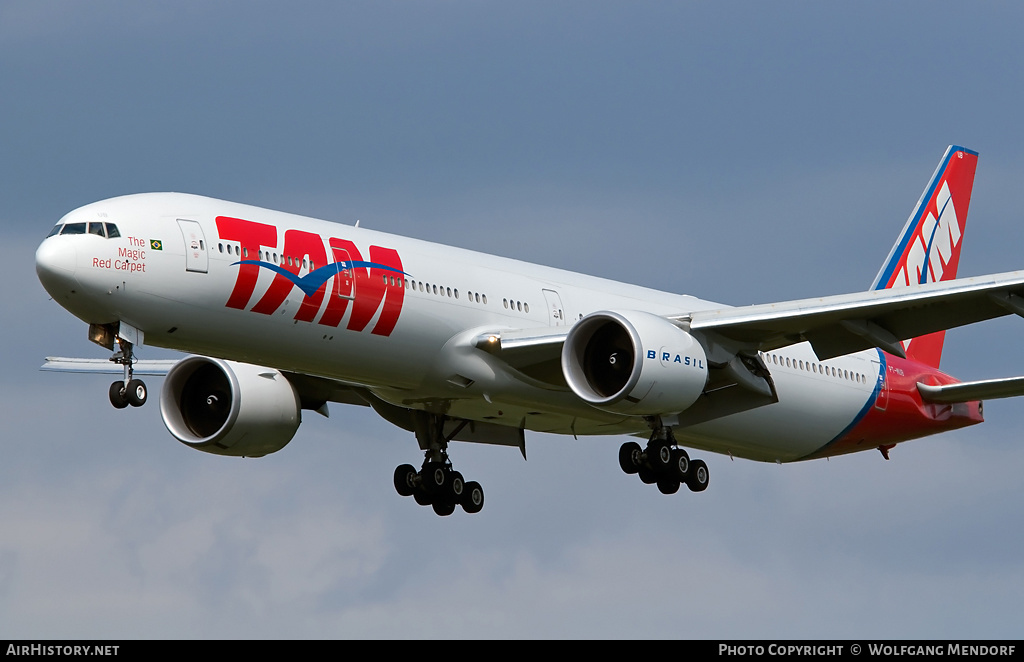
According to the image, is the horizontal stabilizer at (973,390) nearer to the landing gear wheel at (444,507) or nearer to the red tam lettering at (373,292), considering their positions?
the landing gear wheel at (444,507)

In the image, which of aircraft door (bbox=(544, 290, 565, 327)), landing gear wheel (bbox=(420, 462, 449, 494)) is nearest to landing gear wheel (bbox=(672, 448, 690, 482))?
aircraft door (bbox=(544, 290, 565, 327))

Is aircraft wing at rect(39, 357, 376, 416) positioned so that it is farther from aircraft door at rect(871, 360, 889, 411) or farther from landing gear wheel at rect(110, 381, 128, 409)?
aircraft door at rect(871, 360, 889, 411)

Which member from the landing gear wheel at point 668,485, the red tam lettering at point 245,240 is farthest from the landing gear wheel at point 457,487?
the red tam lettering at point 245,240

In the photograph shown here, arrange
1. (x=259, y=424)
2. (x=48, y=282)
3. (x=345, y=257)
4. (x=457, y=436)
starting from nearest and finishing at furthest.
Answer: (x=48, y=282), (x=345, y=257), (x=259, y=424), (x=457, y=436)

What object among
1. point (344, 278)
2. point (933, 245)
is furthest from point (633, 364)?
point (933, 245)

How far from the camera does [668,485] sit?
37.5 metres

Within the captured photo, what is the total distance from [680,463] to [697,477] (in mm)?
769

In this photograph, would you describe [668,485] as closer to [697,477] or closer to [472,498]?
[697,477]

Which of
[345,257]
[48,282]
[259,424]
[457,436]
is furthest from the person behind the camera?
[457,436]

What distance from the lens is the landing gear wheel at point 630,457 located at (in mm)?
37594

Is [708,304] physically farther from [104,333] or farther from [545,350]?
[104,333]

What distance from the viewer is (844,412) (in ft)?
138

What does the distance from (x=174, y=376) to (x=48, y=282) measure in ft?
28.0

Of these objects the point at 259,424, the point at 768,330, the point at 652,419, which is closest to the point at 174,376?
the point at 259,424
